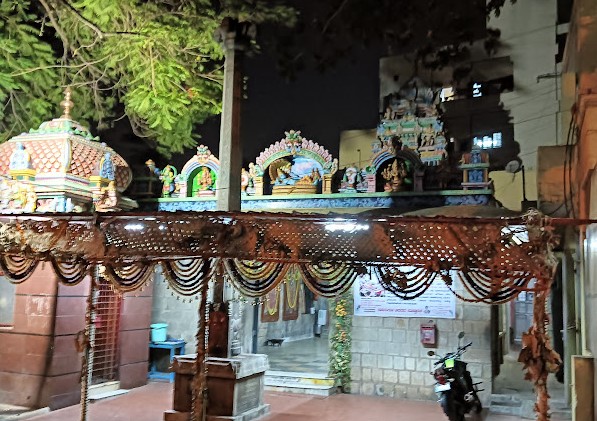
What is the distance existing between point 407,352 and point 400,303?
0.95 metres

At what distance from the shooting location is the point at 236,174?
27.9 ft

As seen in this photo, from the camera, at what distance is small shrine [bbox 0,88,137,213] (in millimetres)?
9414

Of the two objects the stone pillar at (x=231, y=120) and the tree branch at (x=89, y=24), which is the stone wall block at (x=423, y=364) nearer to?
the stone pillar at (x=231, y=120)

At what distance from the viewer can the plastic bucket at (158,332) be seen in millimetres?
12133

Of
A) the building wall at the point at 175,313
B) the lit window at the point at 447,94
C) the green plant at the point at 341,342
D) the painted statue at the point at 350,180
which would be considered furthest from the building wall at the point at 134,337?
the lit window at the point at 447,94

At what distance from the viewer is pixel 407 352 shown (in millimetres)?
10633

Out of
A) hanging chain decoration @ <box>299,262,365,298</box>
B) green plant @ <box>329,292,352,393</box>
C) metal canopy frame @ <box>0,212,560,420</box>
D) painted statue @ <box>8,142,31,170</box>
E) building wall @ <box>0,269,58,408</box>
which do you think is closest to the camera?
metal canopy frame @ <box>0,212,560,420</box>

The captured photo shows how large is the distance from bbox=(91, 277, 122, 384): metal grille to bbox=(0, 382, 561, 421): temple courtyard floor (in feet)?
2.06

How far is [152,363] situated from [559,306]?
9528mm

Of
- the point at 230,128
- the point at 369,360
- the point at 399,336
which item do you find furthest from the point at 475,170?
the point at 230,128

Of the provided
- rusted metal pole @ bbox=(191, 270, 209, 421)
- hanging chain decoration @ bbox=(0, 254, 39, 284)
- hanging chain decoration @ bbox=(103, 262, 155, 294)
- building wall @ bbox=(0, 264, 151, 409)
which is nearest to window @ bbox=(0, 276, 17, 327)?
building wall @ bbox=(0, 264, 151, 409)

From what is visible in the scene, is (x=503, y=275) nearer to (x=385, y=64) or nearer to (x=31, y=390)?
(x=31, y=390)

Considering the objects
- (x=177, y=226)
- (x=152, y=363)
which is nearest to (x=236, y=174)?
(x=177, y=226)

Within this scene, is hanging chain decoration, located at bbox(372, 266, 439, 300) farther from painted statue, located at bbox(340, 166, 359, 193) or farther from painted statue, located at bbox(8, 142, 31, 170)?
painted statue, located at bbox(8, 142, 31, 170)
